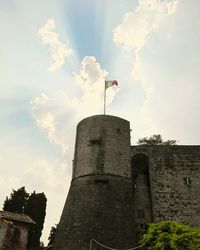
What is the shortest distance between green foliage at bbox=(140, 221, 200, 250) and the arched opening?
3.74 metres

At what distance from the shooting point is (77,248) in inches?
659

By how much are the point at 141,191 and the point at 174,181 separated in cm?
229

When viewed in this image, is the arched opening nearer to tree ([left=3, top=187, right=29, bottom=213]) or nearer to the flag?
the flag

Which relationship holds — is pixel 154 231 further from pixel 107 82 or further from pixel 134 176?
pixel 107 82

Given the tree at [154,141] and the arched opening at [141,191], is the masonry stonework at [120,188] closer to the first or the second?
the arched opening at [141,191]

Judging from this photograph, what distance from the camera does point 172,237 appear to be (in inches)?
580

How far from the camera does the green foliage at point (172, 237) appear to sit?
47.5ft

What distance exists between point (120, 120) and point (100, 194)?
538 centimetres

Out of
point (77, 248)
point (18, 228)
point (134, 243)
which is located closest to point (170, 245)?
point (134, 243)

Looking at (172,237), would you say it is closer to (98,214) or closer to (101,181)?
(98,214)

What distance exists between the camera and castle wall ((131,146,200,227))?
776 inches

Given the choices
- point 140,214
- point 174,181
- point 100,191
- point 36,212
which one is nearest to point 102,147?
point 100,191

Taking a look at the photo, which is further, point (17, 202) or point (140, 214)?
point (17, 202)

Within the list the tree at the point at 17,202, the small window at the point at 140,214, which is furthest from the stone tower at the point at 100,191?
the tree at the point at 17,202
